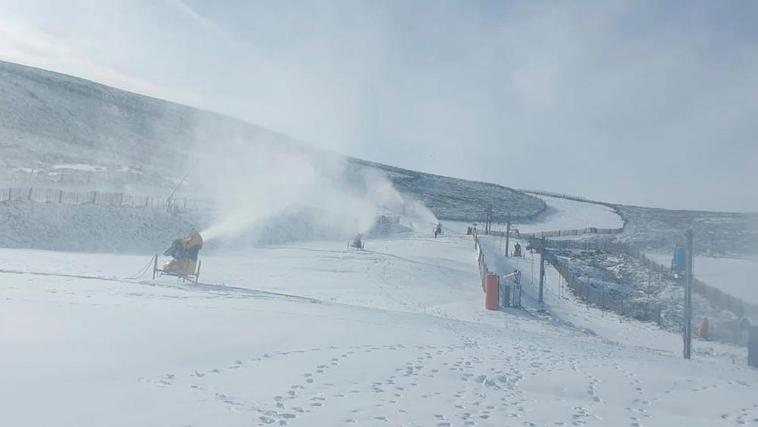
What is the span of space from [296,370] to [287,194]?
48447 mm

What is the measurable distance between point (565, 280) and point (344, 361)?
26.3 m

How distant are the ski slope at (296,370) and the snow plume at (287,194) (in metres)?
23.0

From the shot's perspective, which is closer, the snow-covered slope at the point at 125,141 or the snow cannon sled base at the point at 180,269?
the snow cannon sled base at the point at 180,269

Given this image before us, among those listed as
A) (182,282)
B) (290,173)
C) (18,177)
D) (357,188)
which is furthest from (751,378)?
(357,188)

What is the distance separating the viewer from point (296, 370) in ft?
25.3

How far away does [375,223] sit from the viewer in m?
53.4

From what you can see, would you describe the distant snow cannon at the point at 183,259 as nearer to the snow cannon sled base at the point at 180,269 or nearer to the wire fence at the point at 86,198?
the snow cannon sled base at the point at 180,269

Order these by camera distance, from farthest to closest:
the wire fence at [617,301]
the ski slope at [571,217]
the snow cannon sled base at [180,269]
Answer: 1. the ski slope at [571,217]
2. the wire fence at [617,301]
3. the snow cannon sled base at [180,269]

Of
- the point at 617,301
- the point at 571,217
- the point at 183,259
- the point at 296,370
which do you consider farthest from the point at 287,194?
the point at 571,217

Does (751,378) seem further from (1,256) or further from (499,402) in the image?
(1,256)

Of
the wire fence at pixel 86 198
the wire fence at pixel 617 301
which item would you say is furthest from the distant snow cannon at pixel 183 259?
the wire fence at pixel 86 198

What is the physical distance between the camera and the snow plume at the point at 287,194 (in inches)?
1626

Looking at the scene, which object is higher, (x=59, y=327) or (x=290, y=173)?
(x=290, y=173)

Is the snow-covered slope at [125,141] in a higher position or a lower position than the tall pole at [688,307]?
higher
